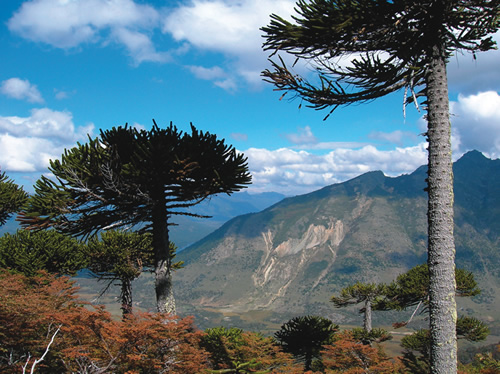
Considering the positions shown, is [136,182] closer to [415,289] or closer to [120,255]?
[120,255]

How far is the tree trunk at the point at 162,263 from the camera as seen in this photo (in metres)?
13.1

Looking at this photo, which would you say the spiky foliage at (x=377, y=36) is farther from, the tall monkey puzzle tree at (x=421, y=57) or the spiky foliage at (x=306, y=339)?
the spiky foliage at (x=306, y=339)

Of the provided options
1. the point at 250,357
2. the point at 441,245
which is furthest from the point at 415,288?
the point at 441,245

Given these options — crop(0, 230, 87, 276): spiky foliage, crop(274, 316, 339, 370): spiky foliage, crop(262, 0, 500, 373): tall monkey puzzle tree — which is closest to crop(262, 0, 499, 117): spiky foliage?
crop(262, 0, 500, 373): tall monkey puzzle tree

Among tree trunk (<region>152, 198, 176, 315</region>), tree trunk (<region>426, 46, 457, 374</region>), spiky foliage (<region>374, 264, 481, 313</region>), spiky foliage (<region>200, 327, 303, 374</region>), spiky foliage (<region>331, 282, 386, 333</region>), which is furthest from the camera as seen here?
spiky foliage (<region>331, 282, 386, 333</region>)

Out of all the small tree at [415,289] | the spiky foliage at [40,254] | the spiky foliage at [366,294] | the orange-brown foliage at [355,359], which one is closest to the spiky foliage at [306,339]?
the orange-brown foliage at [355,359]

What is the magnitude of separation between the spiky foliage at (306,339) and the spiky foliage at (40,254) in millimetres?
12534

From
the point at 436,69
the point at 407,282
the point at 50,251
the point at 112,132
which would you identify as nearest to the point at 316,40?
the point at 436,69

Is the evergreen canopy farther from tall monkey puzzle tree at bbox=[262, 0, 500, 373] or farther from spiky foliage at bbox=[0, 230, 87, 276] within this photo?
spiky foliage at bbox=[0, 230, 87, 276]

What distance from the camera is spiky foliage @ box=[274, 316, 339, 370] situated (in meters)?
17.8

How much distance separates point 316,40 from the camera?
765 centimetres

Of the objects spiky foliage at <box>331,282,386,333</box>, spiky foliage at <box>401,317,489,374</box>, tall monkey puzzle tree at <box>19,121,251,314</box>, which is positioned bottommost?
spiky foliage at <box>401,317,489,374</box>

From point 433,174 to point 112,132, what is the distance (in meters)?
11.1

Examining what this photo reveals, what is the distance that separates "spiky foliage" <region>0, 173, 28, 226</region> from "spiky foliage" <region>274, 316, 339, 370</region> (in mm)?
17096
